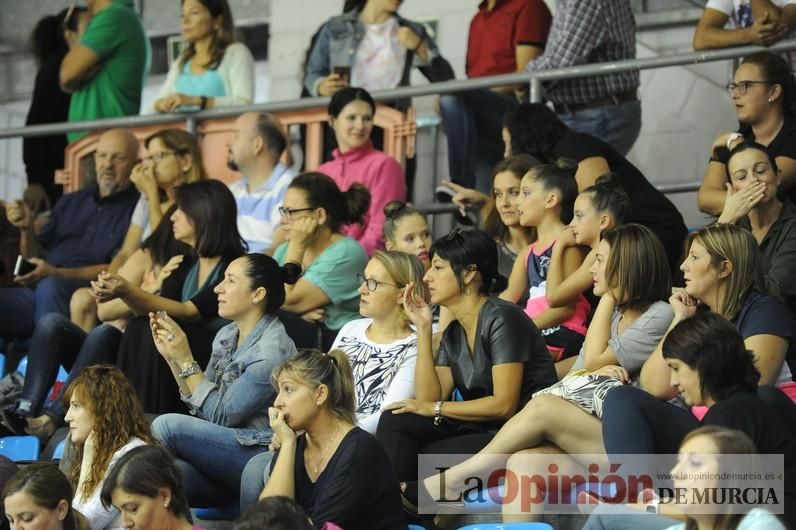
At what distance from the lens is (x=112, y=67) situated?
9000mm

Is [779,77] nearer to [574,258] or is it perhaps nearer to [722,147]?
[722,147]

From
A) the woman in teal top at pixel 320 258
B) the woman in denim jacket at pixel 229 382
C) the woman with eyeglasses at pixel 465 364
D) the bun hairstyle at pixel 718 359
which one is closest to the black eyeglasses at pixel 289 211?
the woman in teal top at pixel 320 258

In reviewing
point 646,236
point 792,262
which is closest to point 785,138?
point 792,262

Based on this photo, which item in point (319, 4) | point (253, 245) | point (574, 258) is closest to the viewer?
point (574, 258)

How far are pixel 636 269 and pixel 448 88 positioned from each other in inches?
93.5

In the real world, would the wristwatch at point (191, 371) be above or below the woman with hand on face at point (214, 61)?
below

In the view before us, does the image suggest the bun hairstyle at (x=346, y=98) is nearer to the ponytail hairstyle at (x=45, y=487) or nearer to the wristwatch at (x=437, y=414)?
the wristwatch at (x=437, y=414)

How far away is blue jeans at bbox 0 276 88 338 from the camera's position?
7875mm

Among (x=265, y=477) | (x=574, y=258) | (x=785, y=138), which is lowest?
(x=265, y=477)

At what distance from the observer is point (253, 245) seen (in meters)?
7.75

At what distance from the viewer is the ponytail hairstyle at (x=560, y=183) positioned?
21.3 ft

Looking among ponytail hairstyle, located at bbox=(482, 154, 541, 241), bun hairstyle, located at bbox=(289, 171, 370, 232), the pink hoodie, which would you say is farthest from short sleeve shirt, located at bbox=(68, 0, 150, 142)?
ponytail hairstyle, located at bbox=(482, 154, 541, 241)

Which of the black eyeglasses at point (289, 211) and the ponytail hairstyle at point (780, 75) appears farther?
the black eyeglasses at point (289, 211)

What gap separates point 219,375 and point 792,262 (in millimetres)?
2103
